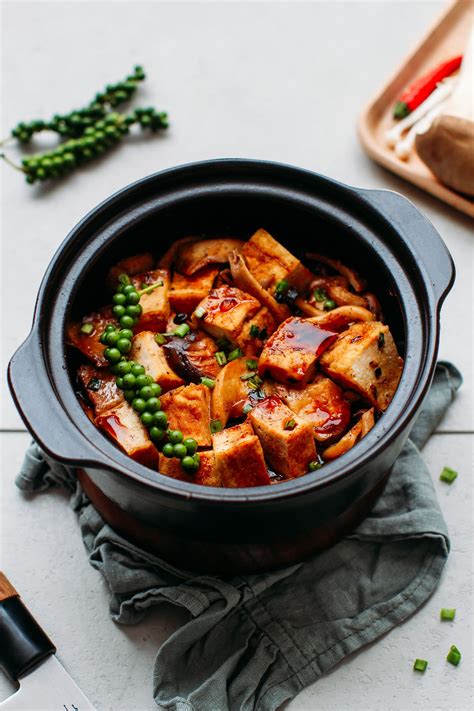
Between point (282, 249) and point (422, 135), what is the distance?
3.52ft

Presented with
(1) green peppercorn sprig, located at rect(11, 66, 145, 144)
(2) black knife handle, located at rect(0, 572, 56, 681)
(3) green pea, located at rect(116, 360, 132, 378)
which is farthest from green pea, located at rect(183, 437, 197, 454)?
(1) green peppercorn sprig, located at rect(11, 66, 145, 144)

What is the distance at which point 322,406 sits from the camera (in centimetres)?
287

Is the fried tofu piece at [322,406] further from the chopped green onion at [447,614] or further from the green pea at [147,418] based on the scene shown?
the chopped green onion at [447,614]

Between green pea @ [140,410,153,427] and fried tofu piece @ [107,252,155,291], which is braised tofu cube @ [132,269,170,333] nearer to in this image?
fried tofu piece @ [107,252,155,291]

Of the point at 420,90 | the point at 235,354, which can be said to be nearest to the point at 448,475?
the point at 235,354

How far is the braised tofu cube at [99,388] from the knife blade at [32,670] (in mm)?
773

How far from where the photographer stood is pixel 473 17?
14.1ft

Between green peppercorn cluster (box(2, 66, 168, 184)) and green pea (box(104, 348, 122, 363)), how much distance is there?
56.9 inches

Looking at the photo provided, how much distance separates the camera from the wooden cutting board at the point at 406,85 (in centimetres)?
389

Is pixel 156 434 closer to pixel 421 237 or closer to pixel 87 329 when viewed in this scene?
pixel 87 329

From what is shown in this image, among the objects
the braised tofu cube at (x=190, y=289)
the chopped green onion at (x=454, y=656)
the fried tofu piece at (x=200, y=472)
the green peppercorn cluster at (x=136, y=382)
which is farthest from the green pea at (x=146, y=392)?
the chopped green onion at (x=454, y=656)

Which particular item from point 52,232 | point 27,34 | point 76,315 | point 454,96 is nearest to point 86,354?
point 76,315

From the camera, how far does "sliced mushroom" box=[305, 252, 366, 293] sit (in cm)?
315

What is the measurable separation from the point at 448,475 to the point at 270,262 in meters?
1.08
